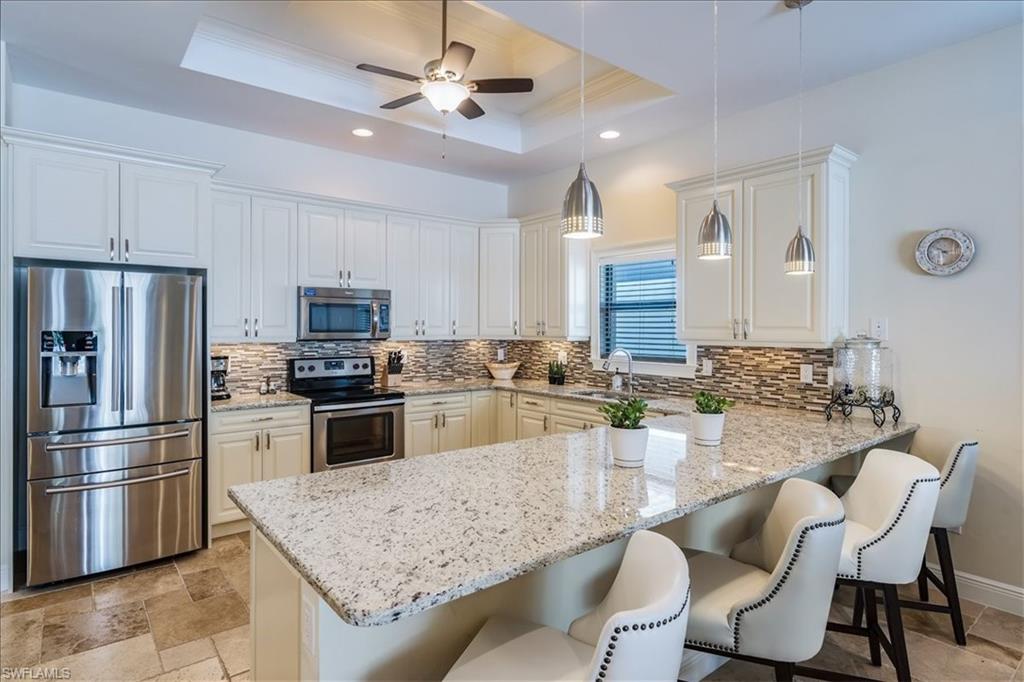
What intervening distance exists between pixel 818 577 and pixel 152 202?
3828 millimetres

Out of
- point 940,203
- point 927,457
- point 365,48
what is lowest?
point 927,457

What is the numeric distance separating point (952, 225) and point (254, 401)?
14.6 feet

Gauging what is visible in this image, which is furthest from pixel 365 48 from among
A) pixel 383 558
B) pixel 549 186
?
pixel 383 558

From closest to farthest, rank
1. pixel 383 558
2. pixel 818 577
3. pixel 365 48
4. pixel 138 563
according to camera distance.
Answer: pixel 383 558 < pixel 818 577 < pixel 138 563 < pixel 365 48

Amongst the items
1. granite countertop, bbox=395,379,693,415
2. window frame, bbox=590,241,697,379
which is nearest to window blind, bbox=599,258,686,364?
window frame, bbox=590,241,697,379

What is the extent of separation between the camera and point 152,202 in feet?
10.9

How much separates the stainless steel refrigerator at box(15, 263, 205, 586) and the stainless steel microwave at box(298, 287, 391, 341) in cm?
90

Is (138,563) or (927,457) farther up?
(927,457)

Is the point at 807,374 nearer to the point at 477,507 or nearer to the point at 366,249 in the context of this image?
the point at 477,507

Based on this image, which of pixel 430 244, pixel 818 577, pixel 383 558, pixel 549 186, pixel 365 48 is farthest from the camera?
pixel 549 186

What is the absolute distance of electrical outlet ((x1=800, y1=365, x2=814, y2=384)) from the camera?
3.49m

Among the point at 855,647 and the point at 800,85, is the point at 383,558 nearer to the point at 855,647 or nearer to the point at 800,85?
the point at 855,647

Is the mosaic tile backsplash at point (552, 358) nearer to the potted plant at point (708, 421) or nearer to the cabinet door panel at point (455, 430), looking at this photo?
the cabinet door panel at point (455, 430)

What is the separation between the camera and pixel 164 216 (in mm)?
3352
